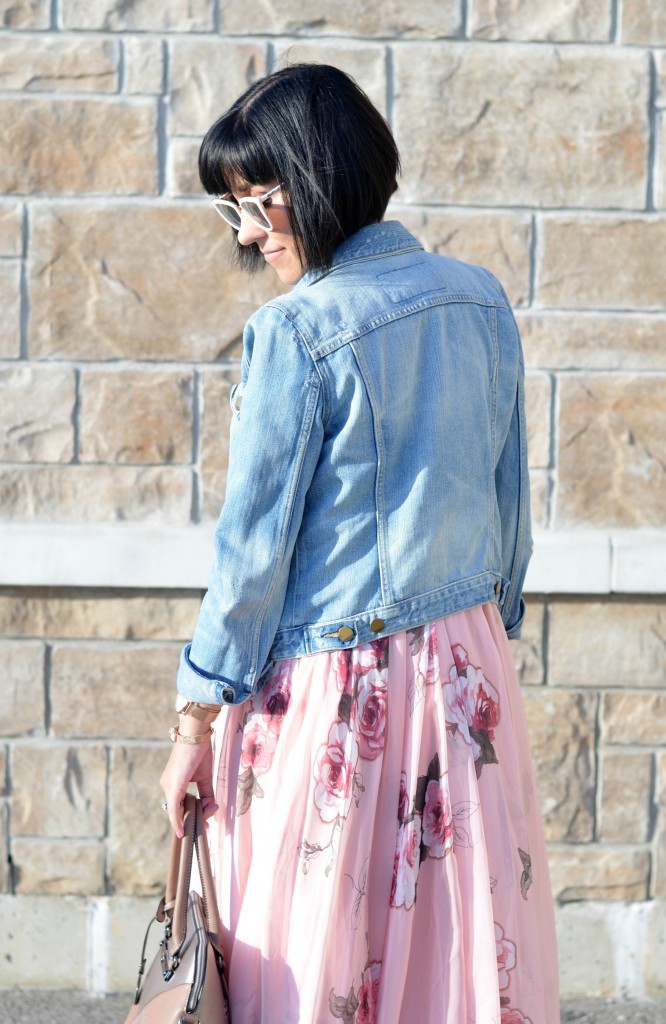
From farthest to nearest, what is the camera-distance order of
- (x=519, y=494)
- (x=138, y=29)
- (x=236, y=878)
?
1. (x=138, y=29)
2. (x=519, y=494)
3. (x=236, y=878)

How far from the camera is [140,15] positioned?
2.62m

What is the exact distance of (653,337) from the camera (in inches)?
107

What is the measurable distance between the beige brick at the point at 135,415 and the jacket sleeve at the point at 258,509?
4.28 ft

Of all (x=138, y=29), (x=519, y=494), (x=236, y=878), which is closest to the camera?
(x=236, y=878)

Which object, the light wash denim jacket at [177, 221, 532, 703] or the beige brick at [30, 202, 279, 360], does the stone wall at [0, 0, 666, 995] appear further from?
the light wash denim jacket at [177, 221, 532, 703]

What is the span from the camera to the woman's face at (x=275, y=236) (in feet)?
Answer: 4.88

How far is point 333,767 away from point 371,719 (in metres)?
0.09

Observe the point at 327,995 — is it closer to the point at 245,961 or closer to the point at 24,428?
the point at 245,961

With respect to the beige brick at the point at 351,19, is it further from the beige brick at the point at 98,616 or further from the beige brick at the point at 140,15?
the beige brick at the point at 98,616

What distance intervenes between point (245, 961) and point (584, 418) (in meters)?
1.72

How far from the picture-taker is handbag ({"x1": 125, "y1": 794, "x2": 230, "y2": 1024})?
1424 millimetres

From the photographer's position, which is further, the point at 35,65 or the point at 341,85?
the point at 35,65

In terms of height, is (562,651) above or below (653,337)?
below

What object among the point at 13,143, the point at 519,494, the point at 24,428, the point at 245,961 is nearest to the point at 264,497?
the point at 519,494
